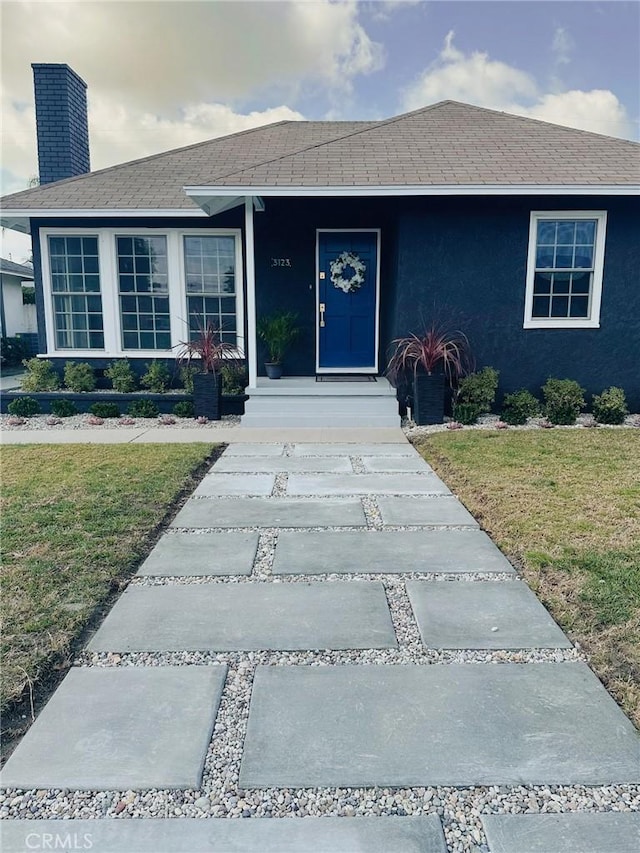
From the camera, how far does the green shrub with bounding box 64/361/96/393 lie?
9500 mm

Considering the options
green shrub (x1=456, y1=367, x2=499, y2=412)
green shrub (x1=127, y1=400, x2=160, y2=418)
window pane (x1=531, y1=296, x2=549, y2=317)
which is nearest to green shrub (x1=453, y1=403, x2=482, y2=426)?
green shrub (x1=456, y1=367, x2=499, y2=412)

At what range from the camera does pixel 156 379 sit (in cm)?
962

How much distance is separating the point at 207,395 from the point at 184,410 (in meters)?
0.46

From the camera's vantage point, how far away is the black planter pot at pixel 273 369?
31.7 ft

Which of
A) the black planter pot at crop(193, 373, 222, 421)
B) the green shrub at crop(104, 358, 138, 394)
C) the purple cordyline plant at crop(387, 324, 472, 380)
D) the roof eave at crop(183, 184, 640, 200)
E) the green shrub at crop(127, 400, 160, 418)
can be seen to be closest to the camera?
the roof eave at crop(183, 184, 640, 200)

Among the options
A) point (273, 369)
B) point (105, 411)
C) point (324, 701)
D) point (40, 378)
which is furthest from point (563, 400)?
point (40, 378)

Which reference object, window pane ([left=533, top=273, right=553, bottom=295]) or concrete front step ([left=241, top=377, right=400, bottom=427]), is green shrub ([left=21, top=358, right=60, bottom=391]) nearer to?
concrete front step ([left=241, top=377, right=400, bottom=427])

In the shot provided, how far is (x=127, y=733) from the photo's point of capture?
217 centimetres

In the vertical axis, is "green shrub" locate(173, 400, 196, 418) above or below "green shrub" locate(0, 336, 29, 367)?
below

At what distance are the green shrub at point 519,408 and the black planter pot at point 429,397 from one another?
928 millimetres

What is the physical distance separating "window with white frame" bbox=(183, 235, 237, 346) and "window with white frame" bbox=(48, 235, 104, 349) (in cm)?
152

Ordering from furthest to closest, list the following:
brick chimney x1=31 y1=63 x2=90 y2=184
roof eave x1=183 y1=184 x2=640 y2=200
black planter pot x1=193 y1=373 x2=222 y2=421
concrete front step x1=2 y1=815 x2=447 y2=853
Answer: brick chimney x1=31 y1=63 x2=90 y2=184
black planter pot x1=193 y1=373 x2=222 y2=421
roof eave x1=183 y1=184 x2=640 y2=200
concrete front step x1=2 y1=815 x2=447 y2=853

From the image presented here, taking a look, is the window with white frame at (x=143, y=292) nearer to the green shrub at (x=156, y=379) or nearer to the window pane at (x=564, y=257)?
the green shrub at (x=156, y=379)

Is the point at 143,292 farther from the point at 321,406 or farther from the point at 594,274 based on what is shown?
the point at 594,274
